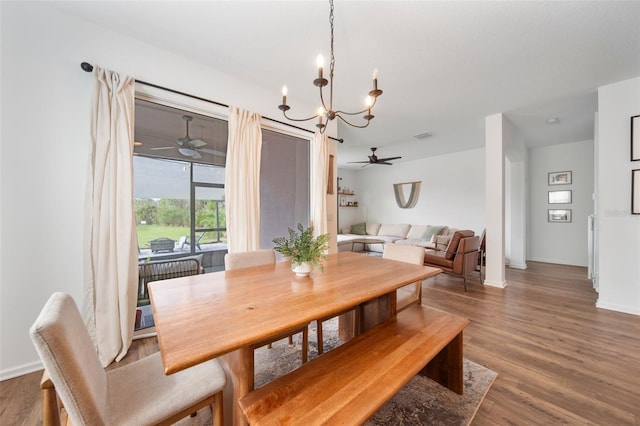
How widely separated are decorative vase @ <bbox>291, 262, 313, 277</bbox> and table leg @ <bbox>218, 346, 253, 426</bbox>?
58 centimetres

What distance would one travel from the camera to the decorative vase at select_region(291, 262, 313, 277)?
5.03 feet

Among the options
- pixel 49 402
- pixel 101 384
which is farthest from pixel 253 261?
pixel 49 402

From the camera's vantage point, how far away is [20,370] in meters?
1.66

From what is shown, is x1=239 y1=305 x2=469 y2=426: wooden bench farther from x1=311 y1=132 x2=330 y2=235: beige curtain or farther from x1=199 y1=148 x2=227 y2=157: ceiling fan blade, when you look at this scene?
x1=199 y1=148 x2=227 y2=157: ceiling fan blade

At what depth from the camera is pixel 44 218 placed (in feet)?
5.67

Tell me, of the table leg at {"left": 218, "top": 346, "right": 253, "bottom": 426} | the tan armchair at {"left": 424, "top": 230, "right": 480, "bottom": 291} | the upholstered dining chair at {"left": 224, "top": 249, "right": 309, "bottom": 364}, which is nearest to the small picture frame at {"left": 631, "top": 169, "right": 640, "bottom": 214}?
the tan armchair at {"left": 424, "top": 230, "right": 480, "bottom": 291}

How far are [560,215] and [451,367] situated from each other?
18.6 feet

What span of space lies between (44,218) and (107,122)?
842 millimetres

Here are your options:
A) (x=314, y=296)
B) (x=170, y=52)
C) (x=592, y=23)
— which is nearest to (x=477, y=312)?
(x=314, y=296)

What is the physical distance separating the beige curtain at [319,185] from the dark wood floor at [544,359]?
5.69 ft

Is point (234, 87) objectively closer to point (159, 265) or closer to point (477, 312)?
point (159, 265)

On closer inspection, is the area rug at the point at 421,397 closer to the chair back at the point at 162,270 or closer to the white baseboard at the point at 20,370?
the chair back at the point at 162,270

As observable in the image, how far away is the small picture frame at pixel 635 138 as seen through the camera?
2609 millimetres

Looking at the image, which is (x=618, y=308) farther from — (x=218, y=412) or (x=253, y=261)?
(x=218, y=412)
